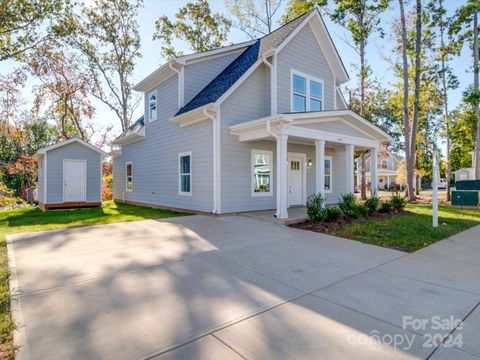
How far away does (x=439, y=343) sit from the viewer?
2584 millimetres

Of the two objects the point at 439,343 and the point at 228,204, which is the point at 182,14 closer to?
the point at 228,204

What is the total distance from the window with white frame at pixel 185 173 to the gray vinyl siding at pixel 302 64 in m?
4.00

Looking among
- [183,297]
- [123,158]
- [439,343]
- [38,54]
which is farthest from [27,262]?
[38,54]

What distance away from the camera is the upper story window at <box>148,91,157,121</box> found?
1349 cm

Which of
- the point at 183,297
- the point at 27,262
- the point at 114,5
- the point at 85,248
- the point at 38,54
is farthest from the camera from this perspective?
the point at 114,5

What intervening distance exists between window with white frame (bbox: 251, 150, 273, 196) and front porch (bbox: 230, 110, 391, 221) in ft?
0.13

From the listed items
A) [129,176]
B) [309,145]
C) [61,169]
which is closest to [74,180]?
[61,169]

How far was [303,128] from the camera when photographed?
348 inches

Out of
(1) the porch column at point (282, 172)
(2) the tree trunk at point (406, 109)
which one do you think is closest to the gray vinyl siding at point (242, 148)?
(1) the porch column at point (282, 172)

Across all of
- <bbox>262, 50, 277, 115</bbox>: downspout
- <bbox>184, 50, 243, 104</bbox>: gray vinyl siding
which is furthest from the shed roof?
<bbox>262, 50, 277, 115</bbox>: downspout

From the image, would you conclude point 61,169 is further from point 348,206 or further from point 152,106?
point 348,206

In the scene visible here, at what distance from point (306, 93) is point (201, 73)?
4.53m

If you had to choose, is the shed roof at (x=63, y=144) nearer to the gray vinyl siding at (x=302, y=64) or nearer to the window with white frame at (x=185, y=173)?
the window with white frame at (x=185, y=173)

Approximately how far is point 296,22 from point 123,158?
12.0m
